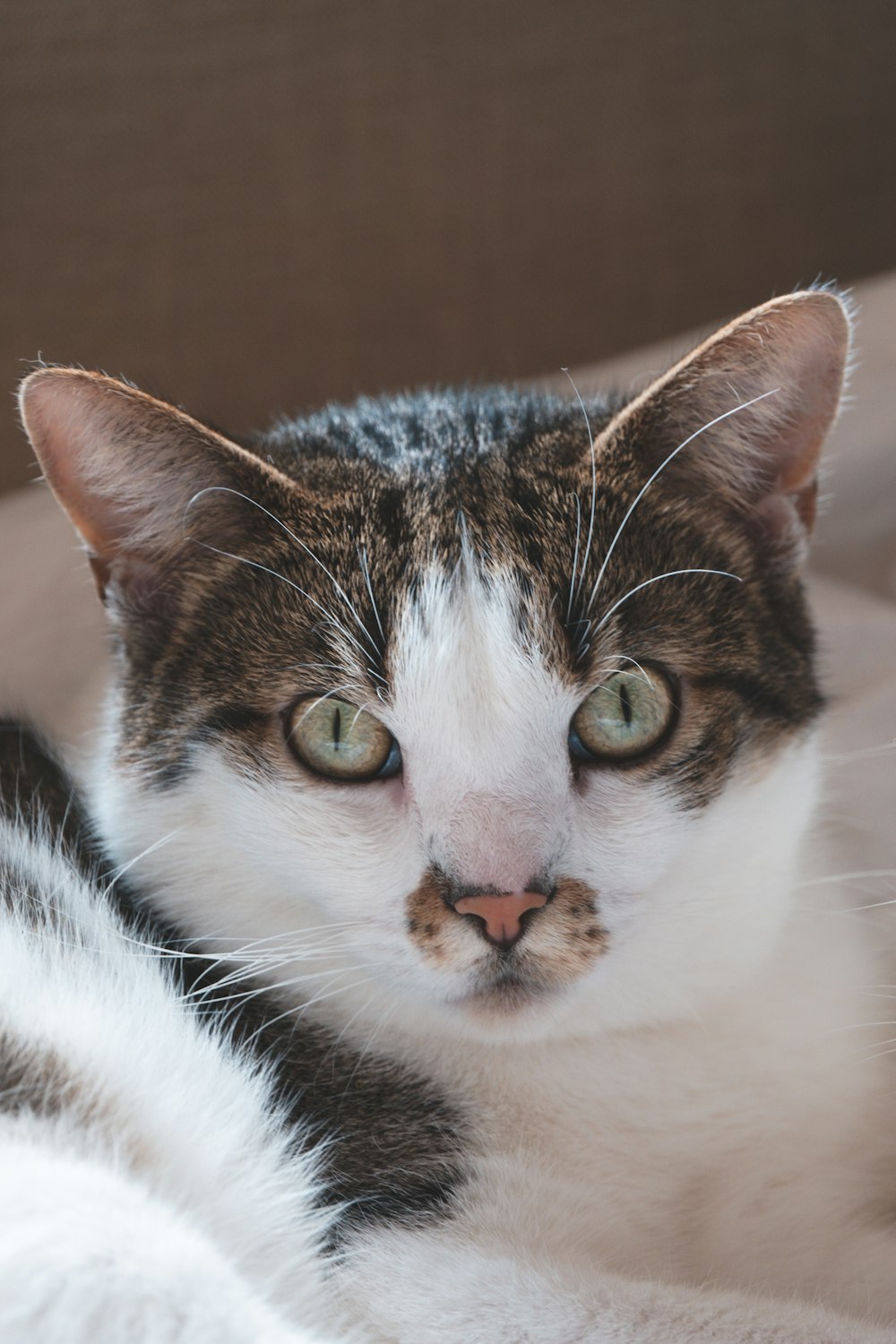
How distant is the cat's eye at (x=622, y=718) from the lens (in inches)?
35.2

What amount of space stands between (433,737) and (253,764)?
0.16 meters

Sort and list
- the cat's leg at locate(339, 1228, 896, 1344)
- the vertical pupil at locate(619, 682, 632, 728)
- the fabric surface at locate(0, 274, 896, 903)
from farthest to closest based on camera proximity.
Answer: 1. the fabric surface at locate(0, 274, 896, 903)
2. the vertical pupil at locate(619, 682, 632, 728)
3. the cat's leg at locate(339, 1228, 896, 1344)

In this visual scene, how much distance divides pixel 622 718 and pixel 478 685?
4.6 inches

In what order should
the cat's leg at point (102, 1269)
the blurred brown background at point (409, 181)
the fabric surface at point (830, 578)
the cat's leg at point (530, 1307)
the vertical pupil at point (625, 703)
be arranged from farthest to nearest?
the blurred brown background at point (409, 181) → the fabric surface at point (830, 578) → the vertical pupil at point (625, 703) → the cat's leg at point (530, 1307) → the cat's leg at point (102, 1269)

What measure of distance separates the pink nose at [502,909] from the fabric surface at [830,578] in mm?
632

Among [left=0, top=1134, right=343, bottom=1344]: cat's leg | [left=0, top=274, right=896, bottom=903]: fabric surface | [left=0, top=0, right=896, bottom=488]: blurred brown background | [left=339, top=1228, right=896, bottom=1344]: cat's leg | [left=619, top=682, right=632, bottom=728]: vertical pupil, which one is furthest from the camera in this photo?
[left=0, top=0, right=896, bottom=488]: blurred brown background

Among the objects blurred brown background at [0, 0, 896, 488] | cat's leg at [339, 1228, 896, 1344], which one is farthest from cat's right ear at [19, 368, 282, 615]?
blurred brown background at [0, 0, 896, 488]

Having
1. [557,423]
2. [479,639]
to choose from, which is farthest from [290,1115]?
[557,423]

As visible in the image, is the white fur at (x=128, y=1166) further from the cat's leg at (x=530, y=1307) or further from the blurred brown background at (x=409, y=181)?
the blurred brown background at (x=409, y=181)

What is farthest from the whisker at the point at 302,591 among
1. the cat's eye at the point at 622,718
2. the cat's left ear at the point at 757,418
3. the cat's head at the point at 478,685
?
the cat's left ear at the point at 757,418

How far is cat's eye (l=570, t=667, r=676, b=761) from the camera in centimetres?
90

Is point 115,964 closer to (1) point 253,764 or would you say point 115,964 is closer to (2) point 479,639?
(1) point 253,764

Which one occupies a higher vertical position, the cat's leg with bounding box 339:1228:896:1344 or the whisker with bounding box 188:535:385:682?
the whisker with bounding box 188:535:385:682

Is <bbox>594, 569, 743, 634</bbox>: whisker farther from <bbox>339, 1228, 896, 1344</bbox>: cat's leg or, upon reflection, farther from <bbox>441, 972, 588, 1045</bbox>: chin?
<bbox>339, 1228, 896, 1344</bbox>: cat's leg
